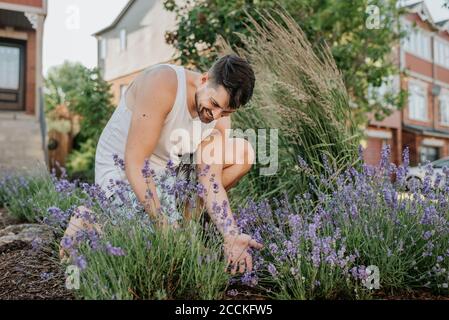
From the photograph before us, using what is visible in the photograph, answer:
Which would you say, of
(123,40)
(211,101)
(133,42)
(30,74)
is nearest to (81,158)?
(30,74)

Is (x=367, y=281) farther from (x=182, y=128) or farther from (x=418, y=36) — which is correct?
(x=418, y=36)

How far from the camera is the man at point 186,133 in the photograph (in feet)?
6.28

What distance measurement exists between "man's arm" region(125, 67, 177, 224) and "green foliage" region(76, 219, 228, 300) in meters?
0.23

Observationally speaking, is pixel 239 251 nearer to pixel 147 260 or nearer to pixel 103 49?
pixel 147 260

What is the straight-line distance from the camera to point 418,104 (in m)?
18.2

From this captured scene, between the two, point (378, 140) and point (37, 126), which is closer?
point (37, 126)

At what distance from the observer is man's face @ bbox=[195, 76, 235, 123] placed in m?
2.02

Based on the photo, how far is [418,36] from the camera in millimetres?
17609

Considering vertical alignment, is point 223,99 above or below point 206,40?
below

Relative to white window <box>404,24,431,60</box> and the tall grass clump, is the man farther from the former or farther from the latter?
white window <box>404,24,431,60</box>

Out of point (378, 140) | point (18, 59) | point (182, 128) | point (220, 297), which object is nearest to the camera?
point (220, 297)

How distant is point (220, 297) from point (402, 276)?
71 cm
